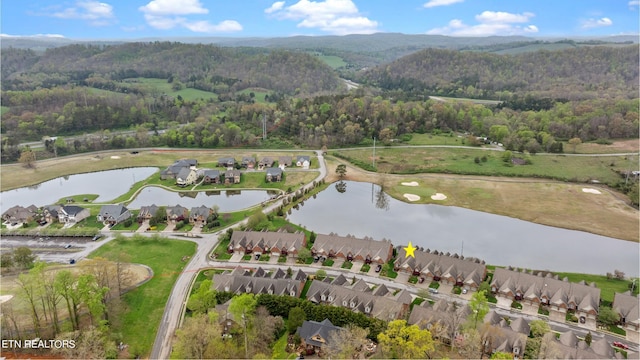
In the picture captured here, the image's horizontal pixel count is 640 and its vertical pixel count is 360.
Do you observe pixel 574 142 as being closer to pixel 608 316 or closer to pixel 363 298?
pixel 608 316

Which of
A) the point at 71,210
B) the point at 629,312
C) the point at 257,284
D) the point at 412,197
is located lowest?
the point at 629,312

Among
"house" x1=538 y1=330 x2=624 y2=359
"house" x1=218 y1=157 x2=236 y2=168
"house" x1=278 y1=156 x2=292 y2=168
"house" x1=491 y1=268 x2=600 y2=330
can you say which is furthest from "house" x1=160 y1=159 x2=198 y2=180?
"house" x1=538 y1=330 x2=624 y2=359

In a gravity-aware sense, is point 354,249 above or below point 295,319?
above

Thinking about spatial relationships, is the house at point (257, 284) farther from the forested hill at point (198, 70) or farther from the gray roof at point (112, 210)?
the forested hill at point (198, 70)

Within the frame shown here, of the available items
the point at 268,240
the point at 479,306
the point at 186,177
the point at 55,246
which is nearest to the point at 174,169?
the point at 186,177

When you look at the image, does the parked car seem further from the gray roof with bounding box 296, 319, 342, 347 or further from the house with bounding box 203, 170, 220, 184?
the house with bounding box 203, 170, 220, 184

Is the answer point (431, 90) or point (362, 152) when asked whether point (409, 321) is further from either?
point (431, 90)
